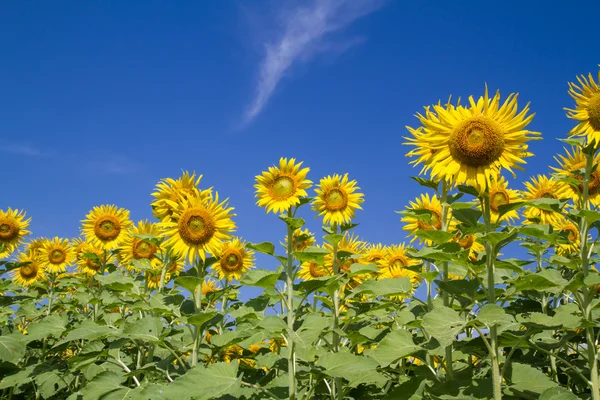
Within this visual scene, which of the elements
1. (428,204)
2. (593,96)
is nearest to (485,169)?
(593,96)

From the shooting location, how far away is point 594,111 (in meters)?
5.31

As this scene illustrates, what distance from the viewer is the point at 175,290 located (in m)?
6.96

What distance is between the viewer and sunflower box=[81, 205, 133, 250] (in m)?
10.0

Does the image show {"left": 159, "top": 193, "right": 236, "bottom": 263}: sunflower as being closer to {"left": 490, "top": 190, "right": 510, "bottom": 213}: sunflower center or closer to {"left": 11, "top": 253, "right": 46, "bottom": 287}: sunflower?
{"left": 490, "top": 190, "right": 510, "bottom": 213}: sunflower center

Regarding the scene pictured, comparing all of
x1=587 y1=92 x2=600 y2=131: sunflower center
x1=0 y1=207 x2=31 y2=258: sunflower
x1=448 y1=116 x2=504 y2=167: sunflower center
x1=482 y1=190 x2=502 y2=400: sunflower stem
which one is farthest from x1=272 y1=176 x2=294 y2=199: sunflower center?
x1=0 y1=207 x2=31 y2=258: sunflower

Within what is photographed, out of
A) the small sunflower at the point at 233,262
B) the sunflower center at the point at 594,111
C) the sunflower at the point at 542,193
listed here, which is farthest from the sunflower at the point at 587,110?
the small sunflower at the point at 233,262

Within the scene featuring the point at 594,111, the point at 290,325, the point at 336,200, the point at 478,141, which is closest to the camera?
the point at 478,141

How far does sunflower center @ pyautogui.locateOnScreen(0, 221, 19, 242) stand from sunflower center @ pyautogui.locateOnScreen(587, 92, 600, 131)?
1028cm

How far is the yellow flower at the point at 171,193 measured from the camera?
20.9ft

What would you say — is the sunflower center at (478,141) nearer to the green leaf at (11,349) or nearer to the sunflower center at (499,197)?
the sunflower center at (499,197)

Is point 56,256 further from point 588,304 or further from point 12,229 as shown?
point 588,304

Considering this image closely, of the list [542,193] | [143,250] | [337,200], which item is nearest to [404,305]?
[337,200]

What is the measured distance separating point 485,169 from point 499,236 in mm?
965

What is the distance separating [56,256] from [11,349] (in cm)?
508
